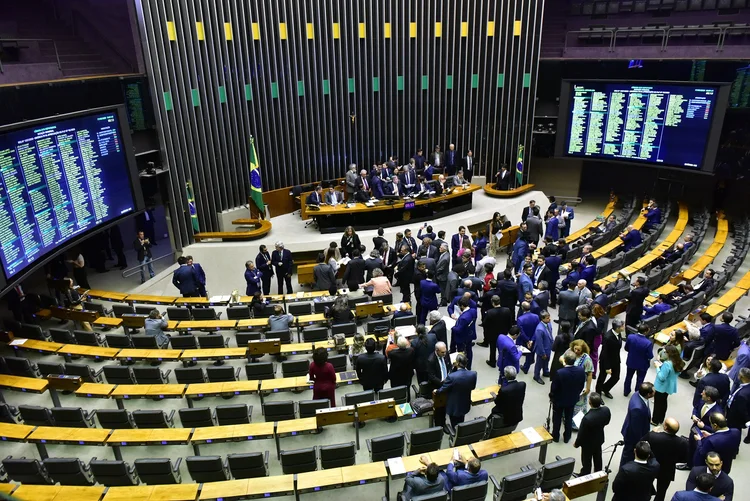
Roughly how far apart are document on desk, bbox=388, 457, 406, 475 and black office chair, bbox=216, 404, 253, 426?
207cm

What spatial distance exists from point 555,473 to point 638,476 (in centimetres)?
84

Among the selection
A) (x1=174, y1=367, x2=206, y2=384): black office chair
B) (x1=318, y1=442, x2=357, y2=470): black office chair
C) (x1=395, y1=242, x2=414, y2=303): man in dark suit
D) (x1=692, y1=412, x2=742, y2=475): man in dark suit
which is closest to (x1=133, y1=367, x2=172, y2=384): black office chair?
(x1=174, y1=367, x2=206, y2=384): black office chair

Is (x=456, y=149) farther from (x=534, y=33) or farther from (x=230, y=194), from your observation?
(x=230, y=194)

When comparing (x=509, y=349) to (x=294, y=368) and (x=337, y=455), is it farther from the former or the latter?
(x=294, y=368)

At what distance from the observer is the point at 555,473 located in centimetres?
538

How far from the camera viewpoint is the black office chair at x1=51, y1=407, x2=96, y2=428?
6.77 m

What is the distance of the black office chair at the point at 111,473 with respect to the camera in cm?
570

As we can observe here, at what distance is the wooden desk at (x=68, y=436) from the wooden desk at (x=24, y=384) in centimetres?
89

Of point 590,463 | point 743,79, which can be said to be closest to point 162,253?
point 590,463

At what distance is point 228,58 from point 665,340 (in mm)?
11919

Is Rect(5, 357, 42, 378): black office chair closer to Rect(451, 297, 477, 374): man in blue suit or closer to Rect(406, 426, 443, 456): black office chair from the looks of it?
Rect(406, 426, 443, 456): black office chair

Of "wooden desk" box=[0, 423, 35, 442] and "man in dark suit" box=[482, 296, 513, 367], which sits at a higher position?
"man in dark suit" box=[482, 296, 513, 367]

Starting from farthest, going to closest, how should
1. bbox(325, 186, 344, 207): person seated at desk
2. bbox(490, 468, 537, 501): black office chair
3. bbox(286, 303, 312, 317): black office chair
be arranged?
bbox(325, 186, 344, 207): person seated at desk
bbox(286, 303, 312, 317): black office chair
bbox(490, 468, 537, 501): black office chair

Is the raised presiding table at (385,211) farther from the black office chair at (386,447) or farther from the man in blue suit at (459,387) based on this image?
the black office chair at (386,447)
